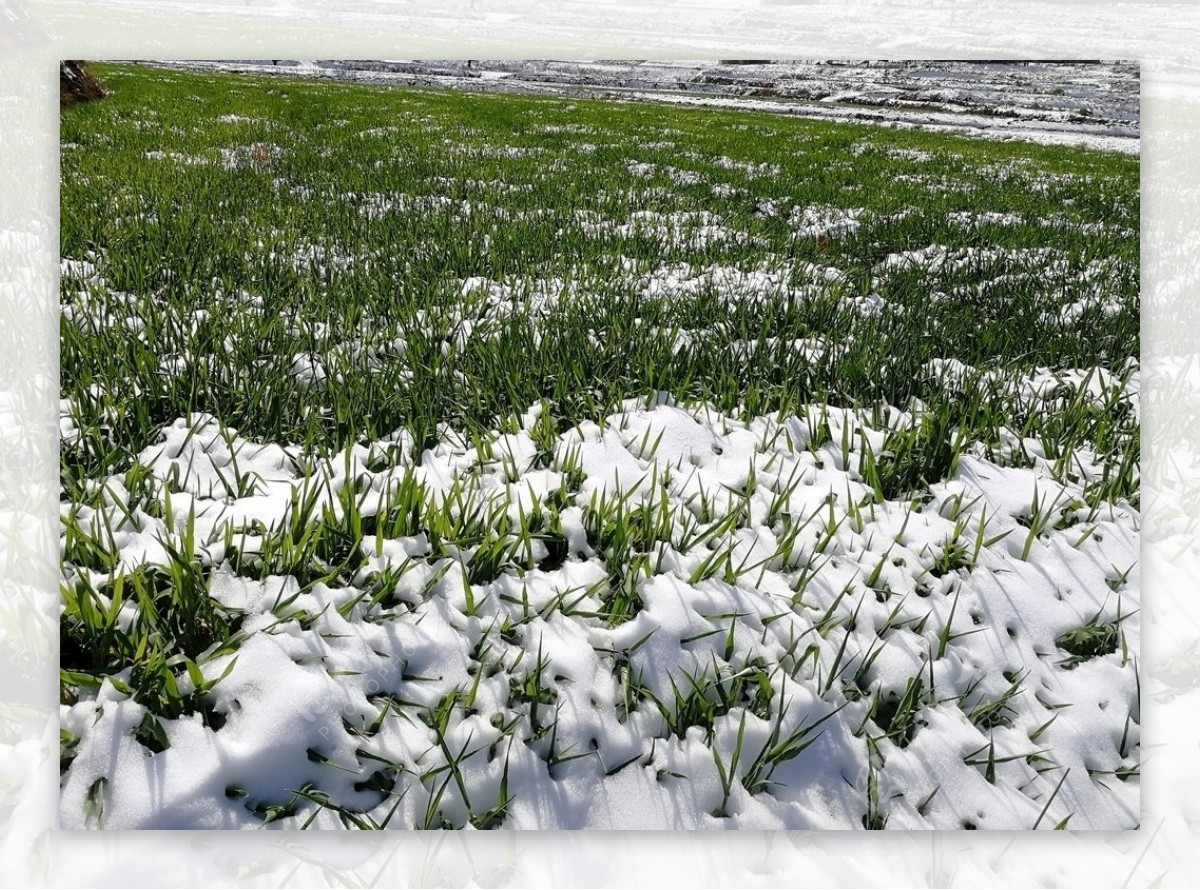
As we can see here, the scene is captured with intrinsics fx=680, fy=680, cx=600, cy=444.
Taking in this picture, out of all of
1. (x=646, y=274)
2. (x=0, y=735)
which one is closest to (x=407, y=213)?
(x=646, y=274)

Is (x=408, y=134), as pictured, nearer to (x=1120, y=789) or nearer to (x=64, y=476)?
(x=64, y=476)

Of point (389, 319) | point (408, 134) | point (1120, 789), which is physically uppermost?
point (408, 134)

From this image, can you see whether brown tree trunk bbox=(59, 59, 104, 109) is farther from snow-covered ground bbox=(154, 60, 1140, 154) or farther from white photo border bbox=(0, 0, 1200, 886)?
white photo border bbox=(0, 0, 1200, 886)

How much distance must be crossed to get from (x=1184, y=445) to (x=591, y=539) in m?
2.47

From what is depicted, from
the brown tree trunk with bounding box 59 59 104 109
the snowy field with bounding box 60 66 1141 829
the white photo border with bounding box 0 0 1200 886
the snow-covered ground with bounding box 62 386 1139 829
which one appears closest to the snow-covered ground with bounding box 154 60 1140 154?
the white photo border with bounding box 0 0 1200 886

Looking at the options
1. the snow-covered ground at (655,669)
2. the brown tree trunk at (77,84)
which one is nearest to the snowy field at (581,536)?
the snow-covered ground at (655,669)

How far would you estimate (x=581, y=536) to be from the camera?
2193mm

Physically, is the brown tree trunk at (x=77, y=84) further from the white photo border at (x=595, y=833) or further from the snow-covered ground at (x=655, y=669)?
the snow-covered ground at (x=655, y=669)

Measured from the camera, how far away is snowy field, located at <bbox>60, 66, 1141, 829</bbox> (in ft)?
5.32

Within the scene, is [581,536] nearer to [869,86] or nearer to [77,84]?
[77,84]

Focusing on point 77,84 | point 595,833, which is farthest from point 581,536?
point 77,84

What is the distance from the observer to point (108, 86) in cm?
818

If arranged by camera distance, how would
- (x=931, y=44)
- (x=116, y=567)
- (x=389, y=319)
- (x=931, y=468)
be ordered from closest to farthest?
(x=116, y=567) → (x=931, y=468) → (x=389, y=319) → (x=931, y=44)

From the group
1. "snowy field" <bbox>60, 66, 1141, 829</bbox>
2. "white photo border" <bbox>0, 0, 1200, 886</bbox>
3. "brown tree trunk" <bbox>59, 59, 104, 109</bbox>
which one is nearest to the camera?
"white photo border" <bbox>0, 0, 1200, 886</bbox>
